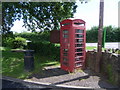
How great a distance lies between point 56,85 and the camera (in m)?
4.19

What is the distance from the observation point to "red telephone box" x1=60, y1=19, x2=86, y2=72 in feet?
17.9

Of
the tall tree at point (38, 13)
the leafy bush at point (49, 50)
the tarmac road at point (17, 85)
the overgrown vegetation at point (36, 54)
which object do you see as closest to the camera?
the tarmac road at point (17, 85)

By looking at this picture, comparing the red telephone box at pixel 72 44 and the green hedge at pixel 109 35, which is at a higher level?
the green hedge at pixel 109 35

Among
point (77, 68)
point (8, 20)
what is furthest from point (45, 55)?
point (77, 68)

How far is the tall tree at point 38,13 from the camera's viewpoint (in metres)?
7.33

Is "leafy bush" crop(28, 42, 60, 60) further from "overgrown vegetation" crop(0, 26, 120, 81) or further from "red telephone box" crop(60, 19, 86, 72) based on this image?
"red telephone box" crop(60, 19, 86, 72)

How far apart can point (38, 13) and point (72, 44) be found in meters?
3.99

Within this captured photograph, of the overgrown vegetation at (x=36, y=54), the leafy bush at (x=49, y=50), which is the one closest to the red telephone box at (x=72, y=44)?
the overgrown vegetation at (x=36, y=54)

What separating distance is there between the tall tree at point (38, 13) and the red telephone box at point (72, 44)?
7.92 feet

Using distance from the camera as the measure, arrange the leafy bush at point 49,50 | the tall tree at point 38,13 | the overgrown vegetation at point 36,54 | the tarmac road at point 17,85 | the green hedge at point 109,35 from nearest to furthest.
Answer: the tarmac road at point 17,85 → the overgrown vegetation at point 36,54 → the tall tree at point 38,13 → the leafy bush at point 49,50 → the green hedge at point 109,35

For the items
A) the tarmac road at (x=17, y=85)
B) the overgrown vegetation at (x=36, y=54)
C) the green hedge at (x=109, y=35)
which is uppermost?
the green hedge at (x=109, y=35)

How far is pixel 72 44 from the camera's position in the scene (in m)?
5.47

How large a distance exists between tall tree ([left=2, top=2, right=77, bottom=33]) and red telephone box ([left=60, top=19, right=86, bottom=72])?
7.92 feet

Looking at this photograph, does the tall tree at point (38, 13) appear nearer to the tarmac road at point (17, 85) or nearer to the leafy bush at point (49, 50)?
the leafy bush at point (49, 50)
